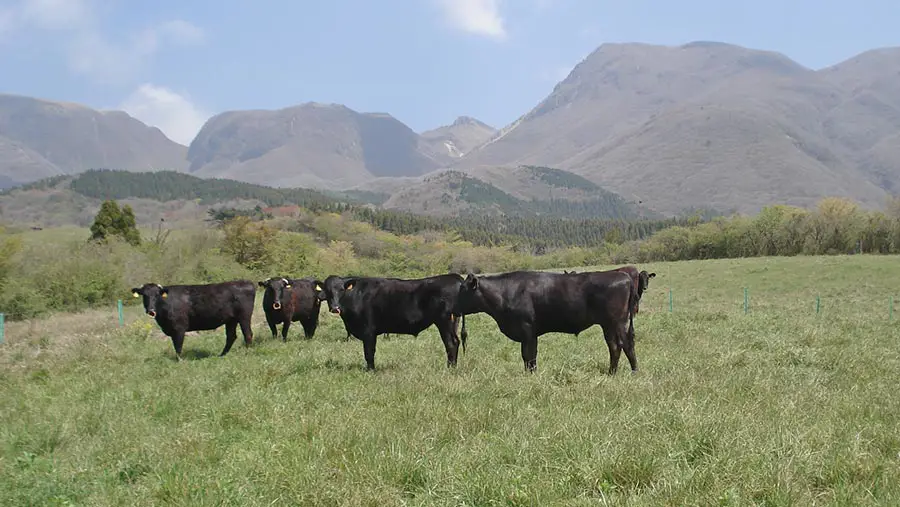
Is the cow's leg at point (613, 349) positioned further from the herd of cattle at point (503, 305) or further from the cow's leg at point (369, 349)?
the cow's leg at point (369, 349)

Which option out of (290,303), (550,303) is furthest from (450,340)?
(290,303)

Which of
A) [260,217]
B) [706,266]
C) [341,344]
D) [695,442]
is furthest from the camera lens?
[260,217]

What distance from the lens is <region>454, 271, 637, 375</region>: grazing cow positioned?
11.3 metres

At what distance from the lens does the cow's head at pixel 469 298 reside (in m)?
11.9

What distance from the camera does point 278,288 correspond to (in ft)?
57.0

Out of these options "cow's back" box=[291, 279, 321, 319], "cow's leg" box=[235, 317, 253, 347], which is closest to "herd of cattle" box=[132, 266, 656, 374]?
"cow's leg" box=[235, 317, 253, 347]

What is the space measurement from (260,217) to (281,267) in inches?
2995

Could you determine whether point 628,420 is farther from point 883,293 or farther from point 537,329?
point 883,293

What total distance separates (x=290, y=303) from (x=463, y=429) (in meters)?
12.1

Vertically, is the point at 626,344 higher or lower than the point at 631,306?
lower

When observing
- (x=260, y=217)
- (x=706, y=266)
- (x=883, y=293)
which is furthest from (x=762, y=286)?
(x=260, y=217)

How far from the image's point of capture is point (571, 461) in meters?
5.45

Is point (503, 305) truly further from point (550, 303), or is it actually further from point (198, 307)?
point (198, 307)

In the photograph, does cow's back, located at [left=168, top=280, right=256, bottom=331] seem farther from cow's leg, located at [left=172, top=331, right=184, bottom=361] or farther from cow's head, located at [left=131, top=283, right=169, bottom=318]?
cow's leg, located at [left=172, top=331, right=184, bottom=361]
